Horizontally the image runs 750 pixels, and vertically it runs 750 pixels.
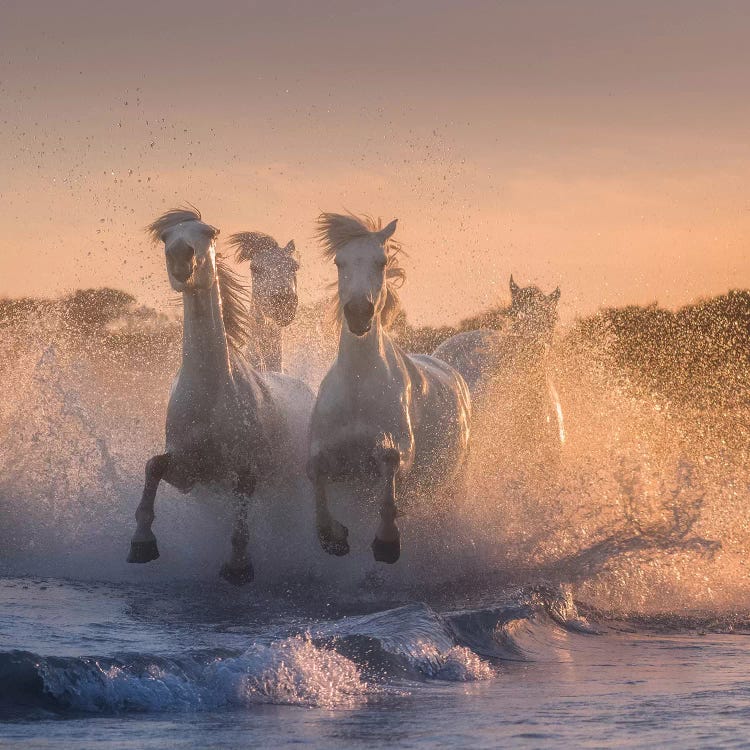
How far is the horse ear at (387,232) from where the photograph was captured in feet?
27.2

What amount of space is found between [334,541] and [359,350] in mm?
1149

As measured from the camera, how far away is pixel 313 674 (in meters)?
4.94

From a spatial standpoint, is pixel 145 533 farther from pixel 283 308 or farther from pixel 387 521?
pixel 283 308

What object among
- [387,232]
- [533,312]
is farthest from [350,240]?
[533,312]

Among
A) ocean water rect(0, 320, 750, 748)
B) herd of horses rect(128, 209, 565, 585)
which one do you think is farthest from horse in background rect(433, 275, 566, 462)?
herd of horses rect(128, 209, 565, 585)

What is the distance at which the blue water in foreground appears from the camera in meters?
→ 4.12

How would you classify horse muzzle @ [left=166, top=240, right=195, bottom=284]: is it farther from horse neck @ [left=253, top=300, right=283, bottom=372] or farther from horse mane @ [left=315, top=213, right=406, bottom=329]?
horse neck @ [left=253, top=300, right=283, bottom=372]

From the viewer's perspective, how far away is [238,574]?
794cm

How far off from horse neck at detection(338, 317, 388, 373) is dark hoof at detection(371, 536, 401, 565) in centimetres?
105

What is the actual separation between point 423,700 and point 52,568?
4.56 metres

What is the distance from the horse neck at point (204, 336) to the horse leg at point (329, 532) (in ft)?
3.22

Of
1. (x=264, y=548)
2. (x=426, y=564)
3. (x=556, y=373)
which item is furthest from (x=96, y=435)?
(x=556, y=373)

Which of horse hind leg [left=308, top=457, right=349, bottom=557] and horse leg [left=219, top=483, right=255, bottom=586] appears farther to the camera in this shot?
horse leg [left=219, top=483, right=255, bottom=586]

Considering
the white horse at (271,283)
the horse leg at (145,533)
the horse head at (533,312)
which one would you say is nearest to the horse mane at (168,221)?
the horse leg at (145,533)
